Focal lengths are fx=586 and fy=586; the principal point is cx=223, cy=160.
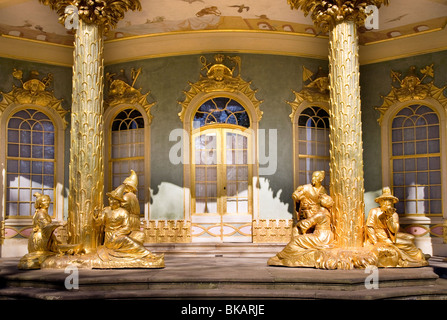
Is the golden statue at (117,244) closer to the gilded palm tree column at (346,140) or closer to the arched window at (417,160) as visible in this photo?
the gilded palm tree column at (346,140)

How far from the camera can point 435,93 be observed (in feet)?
40.7

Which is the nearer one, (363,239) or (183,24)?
(363,239)

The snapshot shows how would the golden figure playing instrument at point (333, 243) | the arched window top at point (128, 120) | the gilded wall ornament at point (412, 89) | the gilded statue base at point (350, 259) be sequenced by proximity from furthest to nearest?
1. the arched window top at point (128, 120)
2. the gilded wall ornament at point (412, 89)
3. the golden figure playing instrument at point (333, 243)
4. the gilded statue base at point (350, 259)

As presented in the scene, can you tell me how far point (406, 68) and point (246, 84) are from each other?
3.50 metres

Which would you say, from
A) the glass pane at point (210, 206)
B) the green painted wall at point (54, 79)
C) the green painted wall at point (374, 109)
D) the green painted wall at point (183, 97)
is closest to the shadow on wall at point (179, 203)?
the green painted wall at point (183, 97)

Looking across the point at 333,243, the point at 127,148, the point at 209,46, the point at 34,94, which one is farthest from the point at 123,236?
the point at 209,46

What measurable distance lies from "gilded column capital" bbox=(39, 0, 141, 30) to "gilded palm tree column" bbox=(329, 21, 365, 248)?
3696 mm

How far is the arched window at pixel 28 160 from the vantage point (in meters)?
12.9

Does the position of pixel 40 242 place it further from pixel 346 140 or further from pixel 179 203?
pixel 346 140

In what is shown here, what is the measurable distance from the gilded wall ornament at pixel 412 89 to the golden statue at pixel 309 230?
12.2 feet

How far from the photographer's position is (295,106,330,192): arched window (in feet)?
42.9
